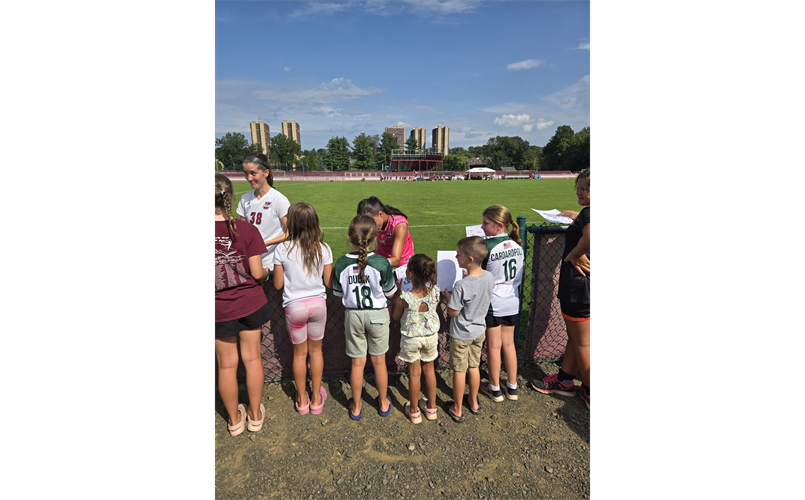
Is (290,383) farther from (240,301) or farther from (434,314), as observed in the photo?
(434,314)

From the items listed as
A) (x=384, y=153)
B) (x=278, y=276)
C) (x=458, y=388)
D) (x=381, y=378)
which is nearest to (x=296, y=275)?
(x=278, y=276)

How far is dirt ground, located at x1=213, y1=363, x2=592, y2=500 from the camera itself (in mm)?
2396

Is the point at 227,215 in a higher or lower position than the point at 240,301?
higher

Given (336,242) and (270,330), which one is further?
(336,242)

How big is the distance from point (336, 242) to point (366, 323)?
6707 millimetres

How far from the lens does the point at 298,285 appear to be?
2854 millimetres

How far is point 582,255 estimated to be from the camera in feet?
9.32

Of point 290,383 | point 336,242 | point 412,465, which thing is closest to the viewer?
point 412,465

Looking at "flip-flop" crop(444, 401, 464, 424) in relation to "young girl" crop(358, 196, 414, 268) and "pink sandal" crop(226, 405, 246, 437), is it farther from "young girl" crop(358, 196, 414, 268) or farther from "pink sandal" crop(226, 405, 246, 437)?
"pink sandal" crop(226, 405, 246, 437)

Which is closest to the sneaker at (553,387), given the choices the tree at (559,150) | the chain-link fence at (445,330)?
the chain-link fence at (445,330)

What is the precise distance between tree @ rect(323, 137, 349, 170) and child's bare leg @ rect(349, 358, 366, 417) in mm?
89473

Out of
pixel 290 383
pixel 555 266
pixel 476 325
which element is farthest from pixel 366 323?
pixel 555 266

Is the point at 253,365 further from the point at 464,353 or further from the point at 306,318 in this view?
the point at 464,353

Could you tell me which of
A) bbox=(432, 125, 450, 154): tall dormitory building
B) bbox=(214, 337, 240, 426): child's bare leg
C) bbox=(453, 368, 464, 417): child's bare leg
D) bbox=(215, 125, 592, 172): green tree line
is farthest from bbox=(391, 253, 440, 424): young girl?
bbox=(432, 125, 450, 154): tall dormitory building
